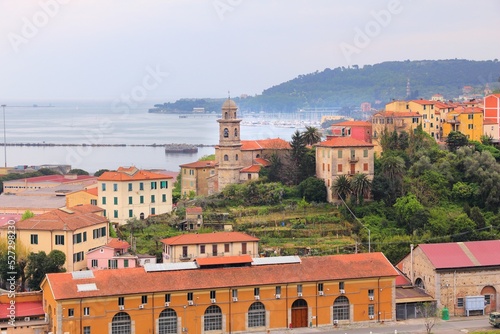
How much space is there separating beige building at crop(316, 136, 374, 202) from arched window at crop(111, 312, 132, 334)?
17385 millimetres

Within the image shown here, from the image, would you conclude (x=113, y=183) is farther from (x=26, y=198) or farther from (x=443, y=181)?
(x=443, y=181)

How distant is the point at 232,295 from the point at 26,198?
23317mm

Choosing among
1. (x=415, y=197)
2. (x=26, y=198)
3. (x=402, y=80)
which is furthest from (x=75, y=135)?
(x=415, y=197)

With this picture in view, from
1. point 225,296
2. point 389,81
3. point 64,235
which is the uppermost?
point 389,81

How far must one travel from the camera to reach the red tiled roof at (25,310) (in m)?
Result: 31.7

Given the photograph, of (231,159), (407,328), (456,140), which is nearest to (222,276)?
→ (407,328)

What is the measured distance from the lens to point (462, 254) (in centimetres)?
3591

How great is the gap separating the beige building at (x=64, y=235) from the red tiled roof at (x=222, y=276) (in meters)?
5.90

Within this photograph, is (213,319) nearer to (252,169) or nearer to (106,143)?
(252,169)

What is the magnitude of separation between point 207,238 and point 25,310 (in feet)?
28.7

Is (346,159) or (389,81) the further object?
(389,81)

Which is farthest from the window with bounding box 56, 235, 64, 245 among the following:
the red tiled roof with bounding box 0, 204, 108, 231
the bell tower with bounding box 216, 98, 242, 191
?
the bell tower with bounding box 216, 98, 242, 191

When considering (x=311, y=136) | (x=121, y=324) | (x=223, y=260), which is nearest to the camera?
(x=121, y=324)

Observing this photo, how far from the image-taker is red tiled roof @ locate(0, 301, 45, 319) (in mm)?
31672
